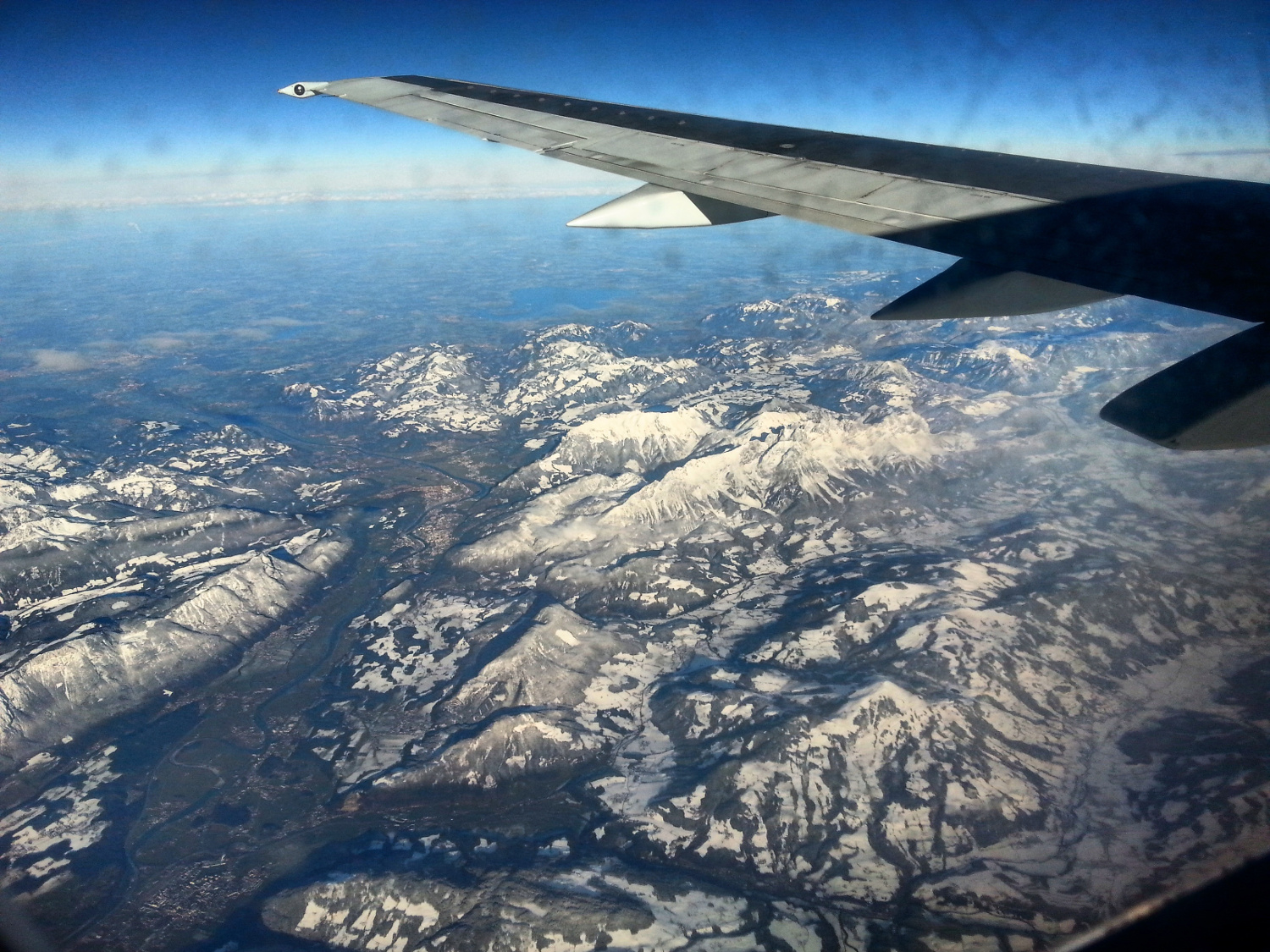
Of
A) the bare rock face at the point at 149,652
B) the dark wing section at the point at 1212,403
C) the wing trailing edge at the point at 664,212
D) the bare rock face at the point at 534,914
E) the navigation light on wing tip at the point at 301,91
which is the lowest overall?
the bare rock face at the point at 149,652

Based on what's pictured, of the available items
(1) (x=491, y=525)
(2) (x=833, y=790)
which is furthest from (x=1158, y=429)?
(1) (x=491, y=525)

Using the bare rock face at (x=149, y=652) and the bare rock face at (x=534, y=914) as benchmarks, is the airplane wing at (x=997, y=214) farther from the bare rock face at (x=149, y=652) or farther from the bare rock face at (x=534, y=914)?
the bare rock face at (x=149, y=652)

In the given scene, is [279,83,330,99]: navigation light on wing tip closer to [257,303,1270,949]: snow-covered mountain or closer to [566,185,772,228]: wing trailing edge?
[566,185,772,228]: wing trailing edge

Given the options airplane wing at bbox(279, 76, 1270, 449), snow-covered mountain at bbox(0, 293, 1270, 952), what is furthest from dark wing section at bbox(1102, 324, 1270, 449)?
snow-covered mountain at bbox(0, 293, 1270, 952)

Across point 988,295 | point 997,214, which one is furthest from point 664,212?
point 988,295

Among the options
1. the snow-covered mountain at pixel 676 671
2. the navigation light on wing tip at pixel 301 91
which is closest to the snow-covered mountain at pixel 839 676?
the snow-covered mountain at pixel 676 671

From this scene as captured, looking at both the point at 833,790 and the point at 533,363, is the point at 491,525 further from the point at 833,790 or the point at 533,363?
the point at 533,363

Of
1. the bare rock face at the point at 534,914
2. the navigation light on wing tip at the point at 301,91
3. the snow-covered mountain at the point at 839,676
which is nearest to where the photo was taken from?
the navigation light on wing tip at the point at 301,91

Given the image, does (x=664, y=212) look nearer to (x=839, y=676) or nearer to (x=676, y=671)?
(x=839, y=676)
